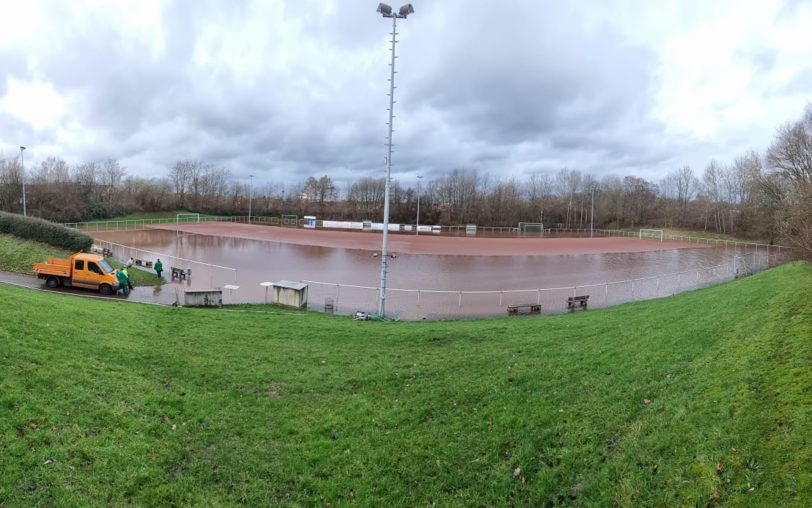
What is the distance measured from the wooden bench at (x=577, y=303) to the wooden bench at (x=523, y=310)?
196 centimetres

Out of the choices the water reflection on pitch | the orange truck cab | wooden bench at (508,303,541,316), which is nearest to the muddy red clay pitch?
the water reflection on pitch

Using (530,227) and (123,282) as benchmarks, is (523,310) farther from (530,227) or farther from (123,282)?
(530,227)

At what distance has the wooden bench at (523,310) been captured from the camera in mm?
19781

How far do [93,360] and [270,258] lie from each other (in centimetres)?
3059

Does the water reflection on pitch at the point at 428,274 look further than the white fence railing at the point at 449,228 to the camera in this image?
No

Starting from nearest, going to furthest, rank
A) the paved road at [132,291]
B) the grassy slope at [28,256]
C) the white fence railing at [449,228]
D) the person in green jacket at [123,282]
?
the paved road at [132,291] < the person in green jacket at [123,282] < the grassy slope at [28,256] < the white fence railing at [449,228]

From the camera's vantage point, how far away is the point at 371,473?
5.69 metres

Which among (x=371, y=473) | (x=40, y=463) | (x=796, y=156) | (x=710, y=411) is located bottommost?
(x=371, y=473)

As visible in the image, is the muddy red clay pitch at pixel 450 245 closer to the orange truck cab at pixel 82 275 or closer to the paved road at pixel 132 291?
the paved road at pixel 132 291

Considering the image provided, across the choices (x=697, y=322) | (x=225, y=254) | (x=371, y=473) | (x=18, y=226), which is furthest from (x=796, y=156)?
(x=18, y=226)

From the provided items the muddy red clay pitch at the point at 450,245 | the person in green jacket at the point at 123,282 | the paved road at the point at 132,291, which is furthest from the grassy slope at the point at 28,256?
the muddy red clay pitch at the point at 450,245

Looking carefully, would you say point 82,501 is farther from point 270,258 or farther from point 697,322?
point 270,258

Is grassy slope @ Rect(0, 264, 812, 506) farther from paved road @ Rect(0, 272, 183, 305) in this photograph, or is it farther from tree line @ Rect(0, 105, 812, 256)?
tree line @ Rect(0, 105, 812, 256)

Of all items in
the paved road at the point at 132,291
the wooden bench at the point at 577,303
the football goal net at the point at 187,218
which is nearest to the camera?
the paved road at the point at 132,291
